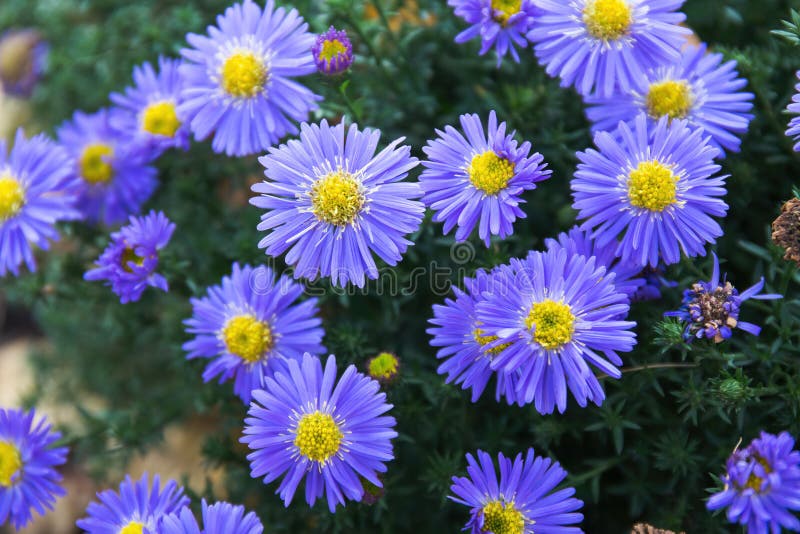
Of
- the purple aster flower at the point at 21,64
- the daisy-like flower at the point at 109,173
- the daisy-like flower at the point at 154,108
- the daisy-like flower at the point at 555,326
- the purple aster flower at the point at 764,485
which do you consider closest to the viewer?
the purple aster flower at the point at 764,485

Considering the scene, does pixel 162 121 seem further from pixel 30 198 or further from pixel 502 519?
pixel 502 519

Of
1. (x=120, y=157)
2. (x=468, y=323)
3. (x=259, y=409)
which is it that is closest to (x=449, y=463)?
(x=468, y=323)

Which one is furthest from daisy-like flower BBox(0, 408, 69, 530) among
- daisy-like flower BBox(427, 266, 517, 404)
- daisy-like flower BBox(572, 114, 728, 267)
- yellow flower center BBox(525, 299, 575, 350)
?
daisy-like flower BBox(572, 114, 728, 267)

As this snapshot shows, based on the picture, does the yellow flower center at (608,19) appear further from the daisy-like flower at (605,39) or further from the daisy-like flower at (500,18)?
the daisy-like flower at (500,18)

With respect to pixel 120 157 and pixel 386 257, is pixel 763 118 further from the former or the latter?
pixel 120 157

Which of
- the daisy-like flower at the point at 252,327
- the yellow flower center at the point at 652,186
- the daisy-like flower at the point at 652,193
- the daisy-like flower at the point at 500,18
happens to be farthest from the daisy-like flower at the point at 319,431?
the daisy-like flower at the point at 500,18
